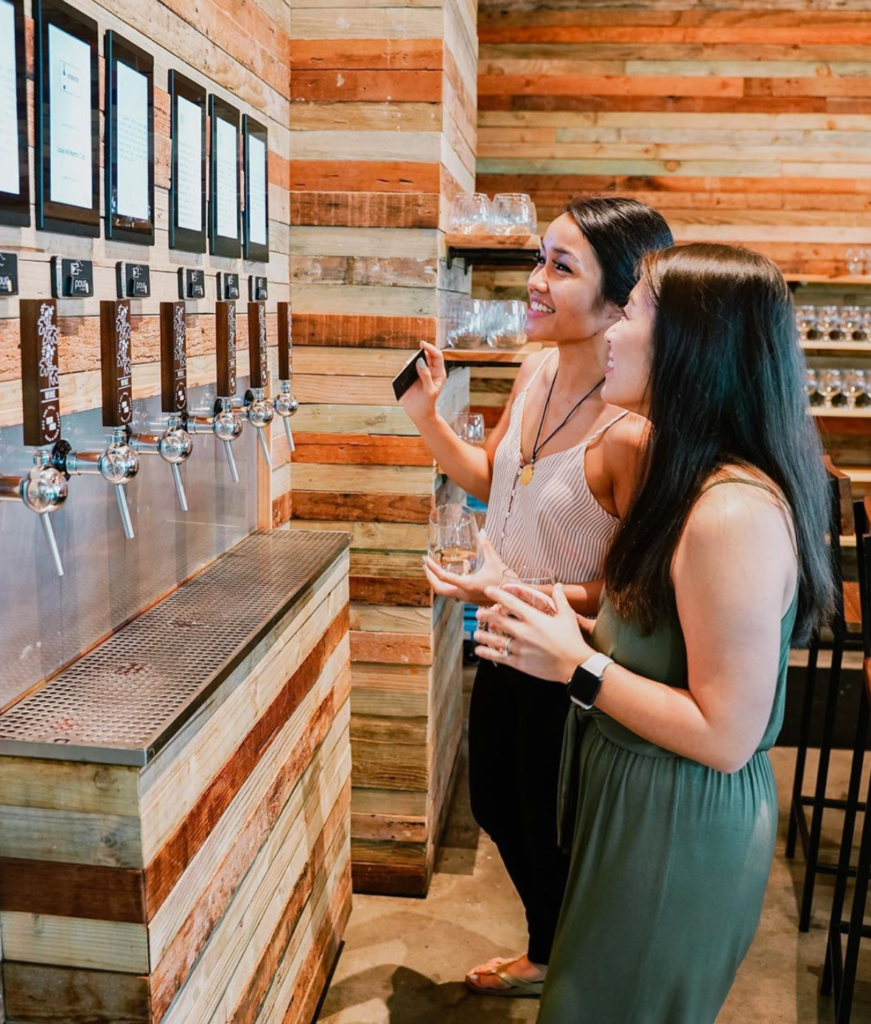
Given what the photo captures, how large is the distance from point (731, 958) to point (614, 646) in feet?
1.55

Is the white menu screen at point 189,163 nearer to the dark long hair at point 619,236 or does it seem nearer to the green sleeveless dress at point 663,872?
the dark long hair at point 619,236

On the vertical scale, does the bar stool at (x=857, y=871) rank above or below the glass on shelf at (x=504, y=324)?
below

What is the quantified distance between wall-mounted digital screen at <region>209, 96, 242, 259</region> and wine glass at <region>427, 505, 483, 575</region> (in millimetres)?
768

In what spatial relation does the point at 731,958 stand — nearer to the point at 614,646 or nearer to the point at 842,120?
the point at 614,646

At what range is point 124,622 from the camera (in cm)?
190

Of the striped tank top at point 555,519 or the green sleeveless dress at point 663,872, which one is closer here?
the green sleeveless dress at point 663,872

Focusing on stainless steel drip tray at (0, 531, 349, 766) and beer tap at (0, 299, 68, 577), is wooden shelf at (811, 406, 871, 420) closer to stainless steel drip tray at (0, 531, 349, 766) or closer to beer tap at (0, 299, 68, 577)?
stainless steel drip tray at (0, 531, 349, 766)

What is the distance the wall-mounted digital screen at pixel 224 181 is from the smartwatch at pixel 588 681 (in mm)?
1196

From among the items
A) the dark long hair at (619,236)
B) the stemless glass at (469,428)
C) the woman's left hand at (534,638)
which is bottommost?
the woman's left hand at (534,638)

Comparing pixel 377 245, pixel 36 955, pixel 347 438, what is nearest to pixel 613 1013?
pixel 36 955

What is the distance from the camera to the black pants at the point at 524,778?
2.35m

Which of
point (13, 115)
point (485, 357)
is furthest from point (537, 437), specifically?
point (13, 115)

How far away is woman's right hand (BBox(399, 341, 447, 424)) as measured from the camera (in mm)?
2424

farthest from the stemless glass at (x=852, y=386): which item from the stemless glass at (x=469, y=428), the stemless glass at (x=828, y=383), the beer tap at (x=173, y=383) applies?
the beer tap at (x=173, y=383)
